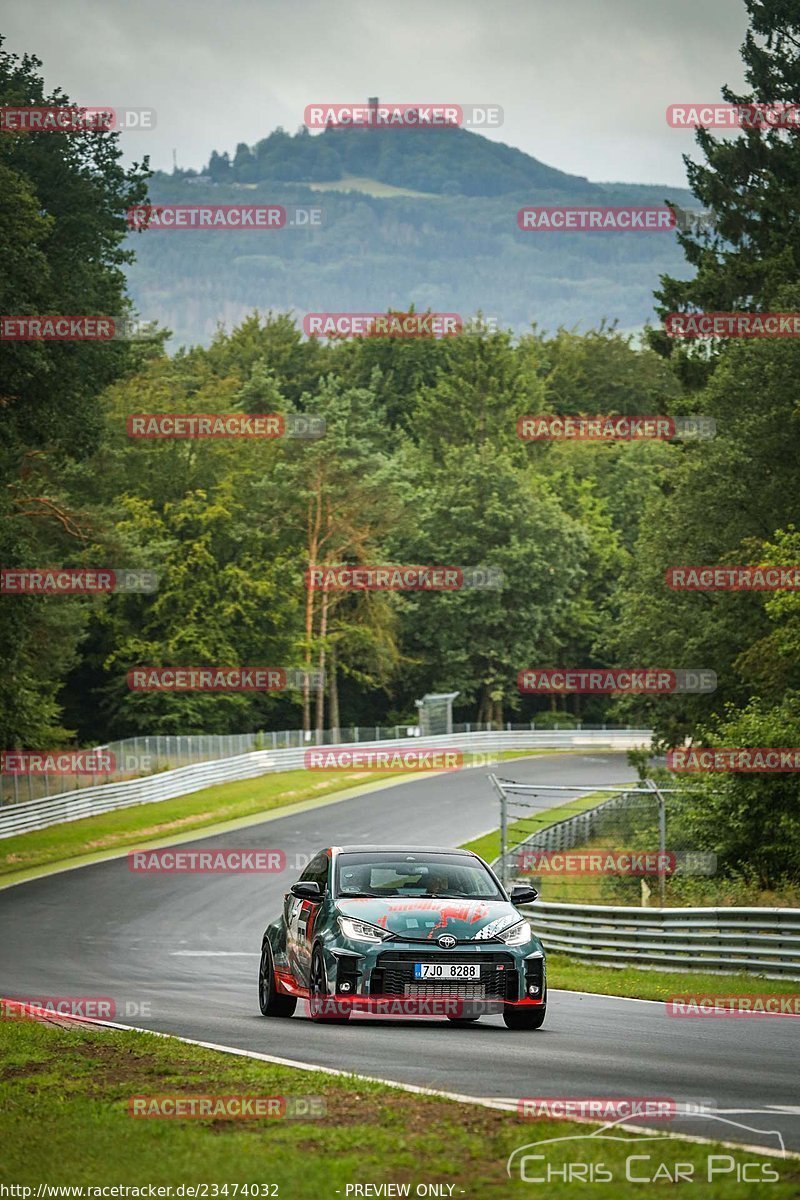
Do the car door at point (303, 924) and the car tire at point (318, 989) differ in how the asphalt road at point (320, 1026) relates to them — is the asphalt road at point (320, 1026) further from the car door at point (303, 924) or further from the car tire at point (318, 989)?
the car door at point (303, 924)

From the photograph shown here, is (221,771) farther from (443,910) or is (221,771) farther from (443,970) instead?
(443,970)

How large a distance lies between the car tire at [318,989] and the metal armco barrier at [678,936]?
7011 millimetres

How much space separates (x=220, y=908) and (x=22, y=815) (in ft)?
45.6

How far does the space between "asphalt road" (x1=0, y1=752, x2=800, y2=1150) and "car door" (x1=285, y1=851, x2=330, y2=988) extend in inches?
19.2

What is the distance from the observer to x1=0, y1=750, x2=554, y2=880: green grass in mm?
46219

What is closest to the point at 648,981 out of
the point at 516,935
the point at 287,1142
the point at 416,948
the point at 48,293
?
the point at 516,935

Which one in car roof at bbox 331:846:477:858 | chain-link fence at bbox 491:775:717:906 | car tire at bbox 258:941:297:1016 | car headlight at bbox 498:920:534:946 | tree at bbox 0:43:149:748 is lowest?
chain-link fence at bbox 491:775:717:906

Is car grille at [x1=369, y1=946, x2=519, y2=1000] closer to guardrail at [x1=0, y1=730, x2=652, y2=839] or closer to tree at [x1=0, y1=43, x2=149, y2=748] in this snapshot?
tree at [x1=0, y1=43, x2=149, y2=748]

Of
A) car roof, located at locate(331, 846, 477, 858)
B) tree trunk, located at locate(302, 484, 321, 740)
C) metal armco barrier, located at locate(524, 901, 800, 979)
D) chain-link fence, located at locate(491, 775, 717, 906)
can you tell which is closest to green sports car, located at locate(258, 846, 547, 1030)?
car roof, located at locate(331, 846, 477, 858)

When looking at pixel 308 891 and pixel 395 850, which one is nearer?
pixel 308 891

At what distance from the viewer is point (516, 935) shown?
45.4ft

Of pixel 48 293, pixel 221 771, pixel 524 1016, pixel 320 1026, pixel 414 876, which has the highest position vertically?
pixel 48 293

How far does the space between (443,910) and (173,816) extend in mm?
41029

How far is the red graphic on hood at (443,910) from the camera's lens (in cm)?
1372
